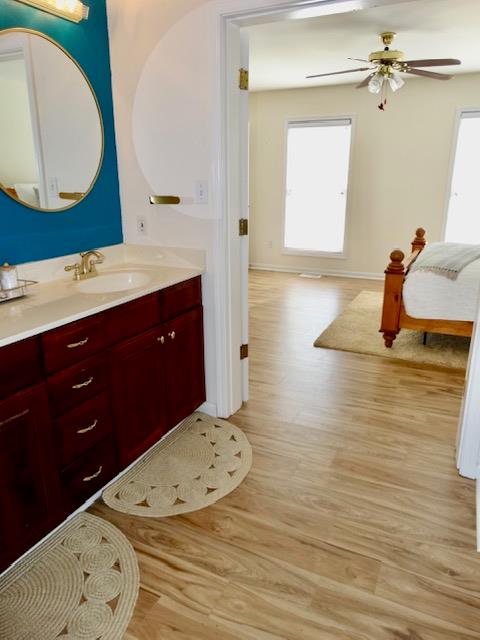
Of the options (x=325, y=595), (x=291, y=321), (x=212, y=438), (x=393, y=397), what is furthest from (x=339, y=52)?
(x=325, y=595)

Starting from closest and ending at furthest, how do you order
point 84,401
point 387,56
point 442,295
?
point 84,401 → point 442,295 → point 387,56

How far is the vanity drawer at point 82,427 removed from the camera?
1780 mm

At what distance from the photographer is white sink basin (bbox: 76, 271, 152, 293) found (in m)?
2.36

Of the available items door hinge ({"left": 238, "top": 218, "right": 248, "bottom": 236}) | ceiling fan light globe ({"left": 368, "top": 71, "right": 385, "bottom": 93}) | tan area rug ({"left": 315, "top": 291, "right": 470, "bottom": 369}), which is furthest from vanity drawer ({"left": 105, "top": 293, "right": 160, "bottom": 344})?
ceiling fan light globe ({"left": 368, "top": 71, "right": 385, "bottom": 93})

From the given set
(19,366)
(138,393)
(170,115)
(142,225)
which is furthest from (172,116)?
(19,366)

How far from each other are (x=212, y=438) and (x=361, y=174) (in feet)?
15.6

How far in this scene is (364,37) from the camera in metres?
3.84

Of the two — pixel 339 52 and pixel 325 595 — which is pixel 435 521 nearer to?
pixel 325 595

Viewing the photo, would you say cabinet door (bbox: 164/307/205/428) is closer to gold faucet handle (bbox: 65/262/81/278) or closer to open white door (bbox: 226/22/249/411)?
open white door (bbox: 226/22/249/411)

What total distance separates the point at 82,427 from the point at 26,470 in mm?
283

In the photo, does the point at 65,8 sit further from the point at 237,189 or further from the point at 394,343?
the point at 394,343

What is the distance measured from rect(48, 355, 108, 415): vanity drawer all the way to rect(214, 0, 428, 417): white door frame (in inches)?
33.3

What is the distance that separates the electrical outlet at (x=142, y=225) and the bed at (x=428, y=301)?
1.99m

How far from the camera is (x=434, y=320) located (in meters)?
3.63
